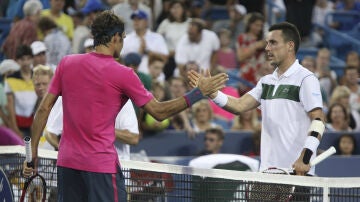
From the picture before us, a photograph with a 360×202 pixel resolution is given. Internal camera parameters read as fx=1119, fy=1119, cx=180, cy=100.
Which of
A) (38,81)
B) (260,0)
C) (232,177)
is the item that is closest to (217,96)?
(232,177)

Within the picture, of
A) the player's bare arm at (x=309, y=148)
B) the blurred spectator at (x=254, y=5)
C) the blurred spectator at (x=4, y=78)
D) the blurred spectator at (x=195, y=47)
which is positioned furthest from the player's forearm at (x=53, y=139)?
the blurred spectator at (x=254, y=5)

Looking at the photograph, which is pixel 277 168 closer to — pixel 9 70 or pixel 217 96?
pixel 217 96

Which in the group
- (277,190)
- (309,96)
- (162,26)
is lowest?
(277,190)

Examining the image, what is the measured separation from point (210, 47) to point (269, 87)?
790 centimetres

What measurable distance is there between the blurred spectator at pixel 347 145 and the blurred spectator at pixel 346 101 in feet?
3.12

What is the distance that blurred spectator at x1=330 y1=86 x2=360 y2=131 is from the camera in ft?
51.4

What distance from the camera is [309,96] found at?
340 inches

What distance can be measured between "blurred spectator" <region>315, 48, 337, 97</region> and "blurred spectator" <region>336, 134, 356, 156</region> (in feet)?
7.70

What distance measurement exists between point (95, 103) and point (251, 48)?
9854mm

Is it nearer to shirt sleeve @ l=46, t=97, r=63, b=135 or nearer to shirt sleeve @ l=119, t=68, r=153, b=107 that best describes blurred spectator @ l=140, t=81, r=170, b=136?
shirt sleeve @ l=46, t=97, r=63, b=135

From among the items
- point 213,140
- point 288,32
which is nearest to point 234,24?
point 213,140

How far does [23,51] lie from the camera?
1400 centimetres

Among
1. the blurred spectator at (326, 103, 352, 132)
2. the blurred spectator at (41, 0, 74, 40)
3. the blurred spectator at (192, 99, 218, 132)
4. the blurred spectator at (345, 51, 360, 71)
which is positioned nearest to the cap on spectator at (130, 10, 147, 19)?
the blurred spectator at (41, 0, 74, 40)

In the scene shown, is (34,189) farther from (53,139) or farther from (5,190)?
(53,139)
